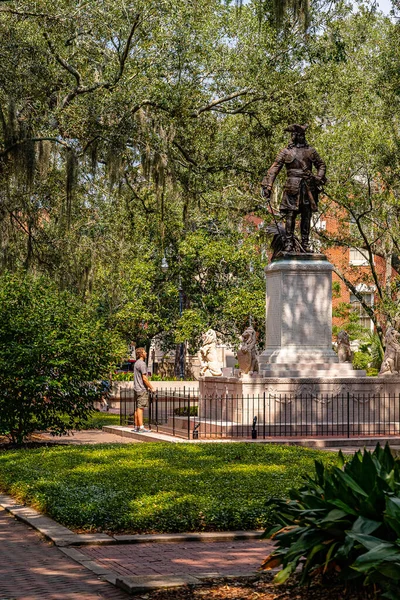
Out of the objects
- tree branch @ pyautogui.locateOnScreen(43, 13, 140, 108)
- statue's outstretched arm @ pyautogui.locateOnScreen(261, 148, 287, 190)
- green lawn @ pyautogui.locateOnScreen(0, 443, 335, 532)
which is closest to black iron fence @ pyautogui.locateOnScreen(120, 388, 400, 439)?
green lawn @ pyautogui.locateOnScreen(0, 443, 335, 532)

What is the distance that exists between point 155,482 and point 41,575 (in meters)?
4.72

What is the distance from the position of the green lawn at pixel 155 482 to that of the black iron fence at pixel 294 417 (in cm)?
347

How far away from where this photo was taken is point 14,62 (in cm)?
2364

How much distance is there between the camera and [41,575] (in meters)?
8.31

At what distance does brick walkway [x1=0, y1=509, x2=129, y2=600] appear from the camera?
752cm

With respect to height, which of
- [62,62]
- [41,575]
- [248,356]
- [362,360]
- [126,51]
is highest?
[126,51]

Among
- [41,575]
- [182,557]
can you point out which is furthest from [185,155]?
[41,575]

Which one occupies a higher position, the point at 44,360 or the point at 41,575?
the point at 44,360

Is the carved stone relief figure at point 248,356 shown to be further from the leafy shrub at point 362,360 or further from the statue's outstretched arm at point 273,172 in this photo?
the leafy shrub at point 362,360

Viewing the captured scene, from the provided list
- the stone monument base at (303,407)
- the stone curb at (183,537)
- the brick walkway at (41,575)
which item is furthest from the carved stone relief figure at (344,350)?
the brick walkway at (41,575)

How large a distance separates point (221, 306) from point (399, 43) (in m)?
20.1

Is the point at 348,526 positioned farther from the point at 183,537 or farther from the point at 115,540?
the point at 115,540

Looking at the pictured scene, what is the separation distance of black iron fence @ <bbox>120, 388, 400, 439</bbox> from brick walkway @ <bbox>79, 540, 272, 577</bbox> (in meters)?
11.3

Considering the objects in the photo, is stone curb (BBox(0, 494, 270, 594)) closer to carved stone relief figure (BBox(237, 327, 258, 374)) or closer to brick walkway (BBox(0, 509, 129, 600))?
brick walkway (BBox(0, 509, 129, 600))
